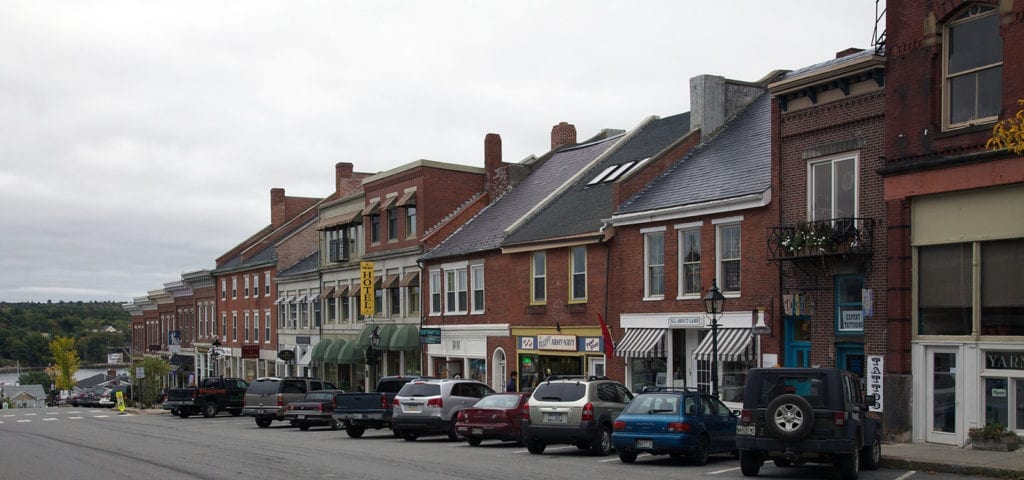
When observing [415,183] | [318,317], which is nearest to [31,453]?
[415,183]

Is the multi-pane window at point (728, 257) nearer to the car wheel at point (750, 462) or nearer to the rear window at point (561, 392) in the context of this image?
the rear window at point (561, 392)

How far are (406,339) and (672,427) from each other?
26.4 m

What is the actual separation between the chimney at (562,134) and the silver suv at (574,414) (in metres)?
28.2

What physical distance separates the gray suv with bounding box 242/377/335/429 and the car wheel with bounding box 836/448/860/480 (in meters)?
23.3

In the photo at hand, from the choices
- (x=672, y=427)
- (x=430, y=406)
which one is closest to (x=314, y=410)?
(x=430, y=406)

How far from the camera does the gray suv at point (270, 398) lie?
37.2 m

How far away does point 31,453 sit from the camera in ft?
83.6

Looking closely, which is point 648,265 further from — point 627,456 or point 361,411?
point 627,456

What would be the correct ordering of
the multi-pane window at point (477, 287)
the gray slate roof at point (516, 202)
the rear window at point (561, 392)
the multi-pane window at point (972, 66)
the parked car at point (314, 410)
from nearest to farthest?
1. the multi-pane window at point (972, 66)
2. the rear window at point (561, 392)
3. the parked car at point (314, 410)
4. the multi-pane window at point (477, 287)
5. the gray slate roof at point (516, 202)

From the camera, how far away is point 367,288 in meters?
49.9

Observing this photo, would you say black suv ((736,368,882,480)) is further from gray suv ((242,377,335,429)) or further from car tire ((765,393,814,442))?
gray suv ((242,377,335,429))

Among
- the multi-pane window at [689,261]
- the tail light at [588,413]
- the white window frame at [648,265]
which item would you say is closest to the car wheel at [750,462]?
the tail light at [588,413]

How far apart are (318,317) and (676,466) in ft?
129

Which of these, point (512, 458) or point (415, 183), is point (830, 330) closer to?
point (512, 458)
